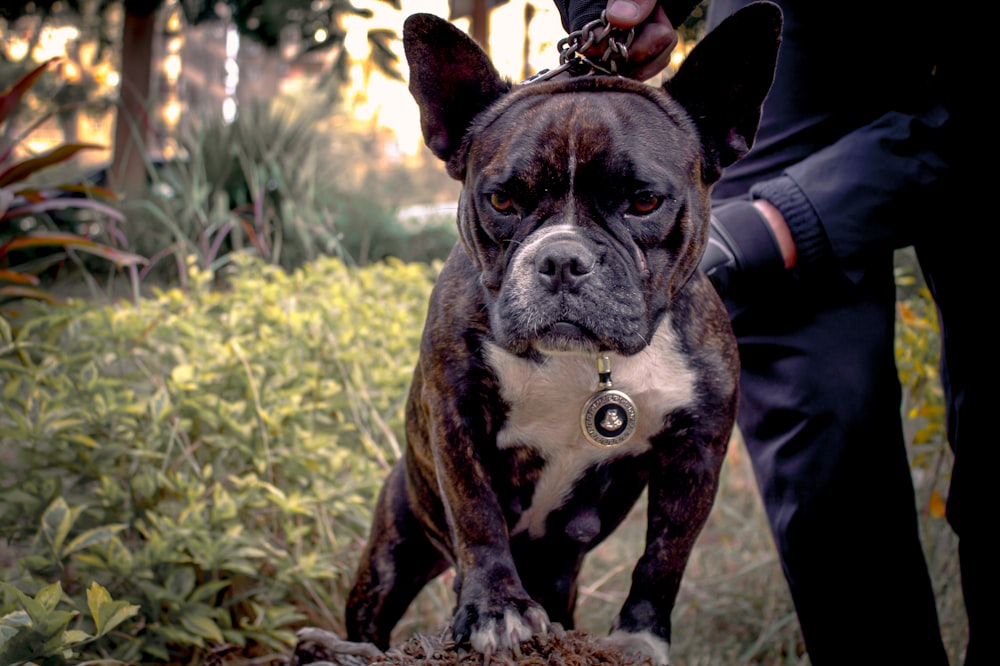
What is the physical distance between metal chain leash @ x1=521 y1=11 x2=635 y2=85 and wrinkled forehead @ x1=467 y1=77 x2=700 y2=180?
83mm

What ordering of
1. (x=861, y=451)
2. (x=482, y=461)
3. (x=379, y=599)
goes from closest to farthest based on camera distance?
(x=482, y=461)
(x=379, y=599)
(x=861, y=451)

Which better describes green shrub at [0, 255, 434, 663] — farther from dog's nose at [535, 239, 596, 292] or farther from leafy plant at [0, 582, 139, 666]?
dog's nose at [535, 239, 596, 292]

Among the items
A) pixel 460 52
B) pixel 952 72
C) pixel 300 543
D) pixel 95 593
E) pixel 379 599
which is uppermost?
pixel 460 52

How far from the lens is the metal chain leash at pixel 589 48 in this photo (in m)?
2.02

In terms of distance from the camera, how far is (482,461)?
1.99 metres

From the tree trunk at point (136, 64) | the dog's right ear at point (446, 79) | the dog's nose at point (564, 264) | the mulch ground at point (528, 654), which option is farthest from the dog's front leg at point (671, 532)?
the tree trunk at point (136, 64)

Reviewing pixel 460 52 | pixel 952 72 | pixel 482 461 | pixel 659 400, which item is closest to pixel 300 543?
pixel 482 461

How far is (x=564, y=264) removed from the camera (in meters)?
1.76

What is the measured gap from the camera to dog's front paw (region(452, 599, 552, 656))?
1.79 meters

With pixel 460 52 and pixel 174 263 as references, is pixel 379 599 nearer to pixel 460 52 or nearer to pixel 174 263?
pixel 460 52

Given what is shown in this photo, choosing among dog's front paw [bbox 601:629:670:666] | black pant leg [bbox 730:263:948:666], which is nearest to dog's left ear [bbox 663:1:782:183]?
black pant leg [bbox 730:263:948:666]

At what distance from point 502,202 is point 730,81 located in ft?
1.83

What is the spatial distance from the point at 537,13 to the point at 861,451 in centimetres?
424

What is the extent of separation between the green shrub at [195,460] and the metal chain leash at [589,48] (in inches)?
59.3
